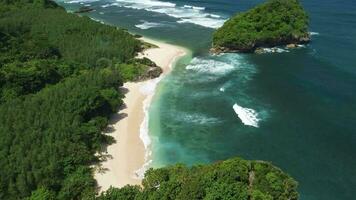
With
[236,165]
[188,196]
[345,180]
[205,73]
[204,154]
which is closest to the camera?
[188,196]

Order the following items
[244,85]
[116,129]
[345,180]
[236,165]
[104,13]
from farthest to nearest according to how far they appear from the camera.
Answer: [104,13]
[244,85]
[116,129]
[345,180]
[236,165]

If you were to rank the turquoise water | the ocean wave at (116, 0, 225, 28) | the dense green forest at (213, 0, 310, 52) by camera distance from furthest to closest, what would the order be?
the ocean wave at (116, 0, 225, 28), the dense green forest at (213, 0, 310, 52), the turquoise water

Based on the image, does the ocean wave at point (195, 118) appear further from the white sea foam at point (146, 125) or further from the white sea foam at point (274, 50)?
the white sea foam at point (274, 50)

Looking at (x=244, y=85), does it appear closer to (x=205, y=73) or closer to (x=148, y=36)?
(x=205, y=73)

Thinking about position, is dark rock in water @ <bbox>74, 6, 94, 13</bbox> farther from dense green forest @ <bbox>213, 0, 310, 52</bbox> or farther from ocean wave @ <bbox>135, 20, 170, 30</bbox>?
dense green forest @ <bbox>213, 0, 310, 52</bbox>

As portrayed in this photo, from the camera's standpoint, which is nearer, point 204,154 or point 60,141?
point 60,141

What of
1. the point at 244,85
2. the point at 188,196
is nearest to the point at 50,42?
the point at 244,85

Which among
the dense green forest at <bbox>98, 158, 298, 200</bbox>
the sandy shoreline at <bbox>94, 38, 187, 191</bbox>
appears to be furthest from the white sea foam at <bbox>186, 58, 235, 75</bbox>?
the dense green forest at <bbox>98, 158, 298, 200</bbox>

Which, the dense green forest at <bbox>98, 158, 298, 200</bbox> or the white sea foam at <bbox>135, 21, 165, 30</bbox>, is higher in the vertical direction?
the white sea foam at <bbox>135, 21, 165, 30</bbox>
